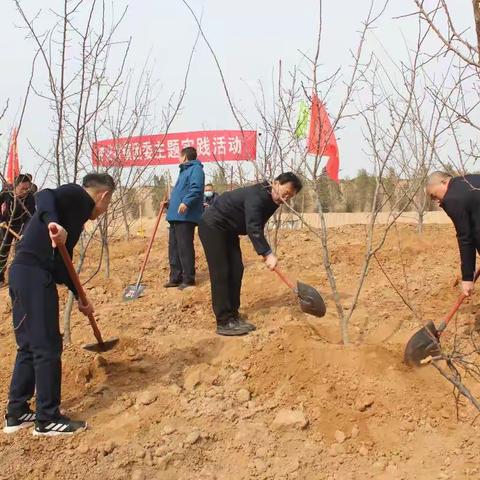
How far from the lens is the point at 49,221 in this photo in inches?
115

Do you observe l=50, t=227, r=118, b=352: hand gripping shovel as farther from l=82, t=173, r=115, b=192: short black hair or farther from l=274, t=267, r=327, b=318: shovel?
l=274, t=267, r=327, b=318: shovel

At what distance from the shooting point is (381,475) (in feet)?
9.11

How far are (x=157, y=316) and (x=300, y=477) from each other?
97.0 inches

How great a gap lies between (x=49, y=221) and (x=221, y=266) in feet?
5.53

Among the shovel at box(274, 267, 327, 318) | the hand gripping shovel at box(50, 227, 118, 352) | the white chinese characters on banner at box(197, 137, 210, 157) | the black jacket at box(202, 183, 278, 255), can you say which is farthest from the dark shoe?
the white chinese characters on banner at box(197, 137, 210, 157)

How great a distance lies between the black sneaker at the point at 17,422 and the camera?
9.93ft

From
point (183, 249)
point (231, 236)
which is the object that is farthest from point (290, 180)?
point (183, 249)

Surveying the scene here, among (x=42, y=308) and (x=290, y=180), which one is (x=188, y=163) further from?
(x=42, y=308)

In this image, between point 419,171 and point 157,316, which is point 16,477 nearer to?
point 157,316

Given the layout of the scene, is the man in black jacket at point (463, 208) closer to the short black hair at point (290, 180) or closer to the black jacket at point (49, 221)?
the short black hair at point (290, 180)

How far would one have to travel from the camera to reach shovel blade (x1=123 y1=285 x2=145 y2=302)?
233 inches

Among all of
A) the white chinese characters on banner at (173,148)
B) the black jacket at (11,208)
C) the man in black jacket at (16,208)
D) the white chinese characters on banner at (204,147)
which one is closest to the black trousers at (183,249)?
the man in black jacket at (16,208)

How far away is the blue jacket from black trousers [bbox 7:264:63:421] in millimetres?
2862

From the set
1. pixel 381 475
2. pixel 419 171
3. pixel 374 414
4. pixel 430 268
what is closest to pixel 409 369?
pixel 374 414
